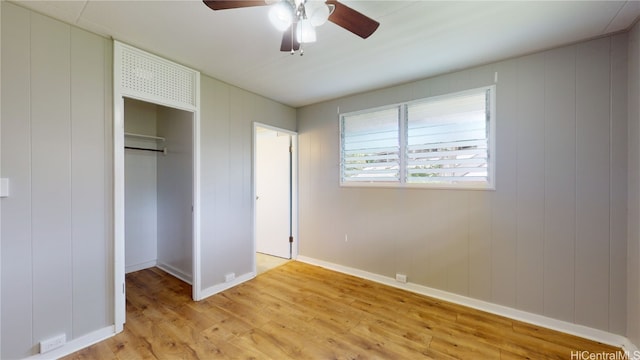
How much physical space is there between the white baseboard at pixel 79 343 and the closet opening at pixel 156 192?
1.09m

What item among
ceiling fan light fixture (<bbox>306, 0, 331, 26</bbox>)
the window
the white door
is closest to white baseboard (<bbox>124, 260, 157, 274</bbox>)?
the white door

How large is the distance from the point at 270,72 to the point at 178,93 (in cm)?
95

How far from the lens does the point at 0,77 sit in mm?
1620

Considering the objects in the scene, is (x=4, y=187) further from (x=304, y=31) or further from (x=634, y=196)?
(x=634, y=196)

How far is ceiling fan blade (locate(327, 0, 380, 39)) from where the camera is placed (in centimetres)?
134

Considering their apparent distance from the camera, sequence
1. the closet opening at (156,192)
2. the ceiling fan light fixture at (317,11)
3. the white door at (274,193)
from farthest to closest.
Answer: the white door at (274,193) → the closet opening at (156,192) → the ceiling fan light fixture at (317,11)

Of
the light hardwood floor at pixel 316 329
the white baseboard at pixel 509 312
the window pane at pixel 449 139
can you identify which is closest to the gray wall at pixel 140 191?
the light hardwood floor at pixel 316 329

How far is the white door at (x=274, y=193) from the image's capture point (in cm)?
409

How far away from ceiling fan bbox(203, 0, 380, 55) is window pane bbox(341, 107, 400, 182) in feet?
5.69

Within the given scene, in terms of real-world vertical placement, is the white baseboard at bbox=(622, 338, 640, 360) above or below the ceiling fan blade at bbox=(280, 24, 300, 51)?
below

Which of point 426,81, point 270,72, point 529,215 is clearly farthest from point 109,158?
point 529,215

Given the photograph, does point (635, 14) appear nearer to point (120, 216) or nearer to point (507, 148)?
point (507, 148)

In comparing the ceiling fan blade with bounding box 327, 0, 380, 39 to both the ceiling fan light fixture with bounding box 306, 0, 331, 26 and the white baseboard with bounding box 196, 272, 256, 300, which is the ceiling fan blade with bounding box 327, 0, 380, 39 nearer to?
the ceiling fan light fixture with bounding box 306, 0, 331, 26

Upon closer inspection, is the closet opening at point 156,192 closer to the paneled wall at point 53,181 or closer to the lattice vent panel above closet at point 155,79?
the lattice vent panel above closet at point 155,79
